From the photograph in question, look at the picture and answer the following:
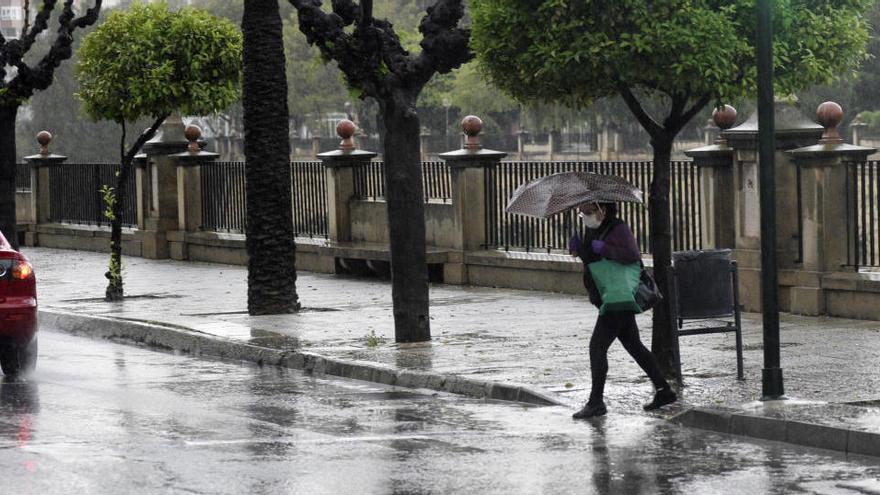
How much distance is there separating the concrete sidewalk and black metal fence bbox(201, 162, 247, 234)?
4.49 meters

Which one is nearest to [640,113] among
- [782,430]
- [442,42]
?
[442,42]

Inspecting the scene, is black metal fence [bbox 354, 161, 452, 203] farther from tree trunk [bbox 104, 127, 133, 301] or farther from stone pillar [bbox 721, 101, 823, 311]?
stone pillar [bbox 721, 101, 823, 311]

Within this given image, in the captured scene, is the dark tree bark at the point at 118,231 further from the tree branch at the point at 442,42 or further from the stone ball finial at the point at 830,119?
the stone ball finial at the point at 830,119

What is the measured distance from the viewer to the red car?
13.6 m

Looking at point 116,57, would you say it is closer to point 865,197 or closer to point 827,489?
point 865,197

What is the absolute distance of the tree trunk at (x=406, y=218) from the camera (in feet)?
51.1

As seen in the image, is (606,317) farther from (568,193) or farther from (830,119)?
(830,119)

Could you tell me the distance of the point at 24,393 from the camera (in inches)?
510

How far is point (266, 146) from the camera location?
1861 centimetres

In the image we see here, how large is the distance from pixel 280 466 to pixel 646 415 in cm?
303

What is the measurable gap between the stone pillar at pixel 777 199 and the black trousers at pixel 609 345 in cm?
610

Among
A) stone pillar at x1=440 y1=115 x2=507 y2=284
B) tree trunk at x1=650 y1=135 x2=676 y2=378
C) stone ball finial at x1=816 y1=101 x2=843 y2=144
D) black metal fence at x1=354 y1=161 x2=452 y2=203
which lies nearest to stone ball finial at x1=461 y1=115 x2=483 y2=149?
stone pillar at x1=440 y1=115 x2=507 y2=284

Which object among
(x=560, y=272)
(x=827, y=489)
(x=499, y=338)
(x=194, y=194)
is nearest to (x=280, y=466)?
(x=827, y=489)

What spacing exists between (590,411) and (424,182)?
1243 cm
